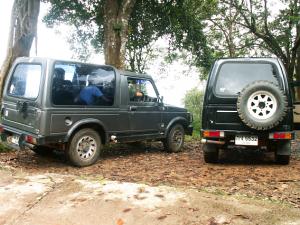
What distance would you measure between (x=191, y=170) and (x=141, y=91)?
2.28 metres

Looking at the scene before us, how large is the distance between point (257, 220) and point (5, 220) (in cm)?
258

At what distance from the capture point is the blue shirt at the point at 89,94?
267 inches

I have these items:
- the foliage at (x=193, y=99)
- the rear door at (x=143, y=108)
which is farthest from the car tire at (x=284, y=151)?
the foliage at (x=193, y=99)

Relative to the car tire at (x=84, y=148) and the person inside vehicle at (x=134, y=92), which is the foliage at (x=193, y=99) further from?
the car tire at (x=84, y=148)

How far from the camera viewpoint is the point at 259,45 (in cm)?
2116

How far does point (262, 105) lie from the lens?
6270 mm

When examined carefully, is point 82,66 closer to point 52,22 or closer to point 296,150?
point 296,150

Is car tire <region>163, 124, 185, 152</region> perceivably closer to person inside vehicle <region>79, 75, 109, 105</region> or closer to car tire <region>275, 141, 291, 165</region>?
person inside vehicle <region>79, 75, 109, 105</region>

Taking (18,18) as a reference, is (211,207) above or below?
below

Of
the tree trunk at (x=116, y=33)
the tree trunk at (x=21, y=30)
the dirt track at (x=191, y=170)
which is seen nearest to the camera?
the dirt track at (x=191, y=170)

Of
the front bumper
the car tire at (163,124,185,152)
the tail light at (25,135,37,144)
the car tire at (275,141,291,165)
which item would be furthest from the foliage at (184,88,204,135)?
the tail light at (25,135,37,144)

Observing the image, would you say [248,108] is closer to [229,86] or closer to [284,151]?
[229,86]

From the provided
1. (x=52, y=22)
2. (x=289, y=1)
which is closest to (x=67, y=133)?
(x=52, y=22)

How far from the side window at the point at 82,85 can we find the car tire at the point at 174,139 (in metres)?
2.00
